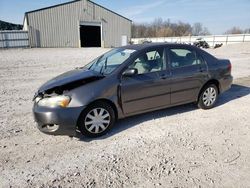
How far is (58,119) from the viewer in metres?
3.69

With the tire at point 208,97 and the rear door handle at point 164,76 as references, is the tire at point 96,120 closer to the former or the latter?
the rear door handle at point 164,76

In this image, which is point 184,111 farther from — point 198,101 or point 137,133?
point 137,133

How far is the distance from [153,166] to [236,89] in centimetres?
546

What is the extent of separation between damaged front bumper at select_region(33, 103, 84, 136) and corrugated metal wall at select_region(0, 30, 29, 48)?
29386 millimetres

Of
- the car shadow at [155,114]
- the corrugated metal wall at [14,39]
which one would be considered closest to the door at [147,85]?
the car shadow at [155,114]

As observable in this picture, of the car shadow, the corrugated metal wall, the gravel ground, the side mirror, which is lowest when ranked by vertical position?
the gravel ground

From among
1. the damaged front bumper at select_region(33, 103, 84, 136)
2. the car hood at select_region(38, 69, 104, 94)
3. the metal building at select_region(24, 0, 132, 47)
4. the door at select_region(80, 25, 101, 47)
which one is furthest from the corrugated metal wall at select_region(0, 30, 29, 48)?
the damaged front bumper at select_region(33, 103, 84, 136)

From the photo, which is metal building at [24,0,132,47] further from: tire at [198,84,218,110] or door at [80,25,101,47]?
tire at [198,84,218,110]

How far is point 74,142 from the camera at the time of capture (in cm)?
389

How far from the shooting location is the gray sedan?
3.78 m

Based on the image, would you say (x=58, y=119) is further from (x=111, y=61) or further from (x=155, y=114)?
(x=155, y=114)

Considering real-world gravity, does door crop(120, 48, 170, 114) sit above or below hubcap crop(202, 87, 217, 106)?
above

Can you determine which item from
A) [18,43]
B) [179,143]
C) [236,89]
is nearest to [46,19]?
[18,43]

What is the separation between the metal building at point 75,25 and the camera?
98.3 feet
